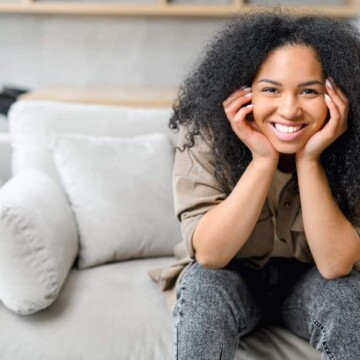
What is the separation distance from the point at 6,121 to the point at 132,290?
4.40 feet

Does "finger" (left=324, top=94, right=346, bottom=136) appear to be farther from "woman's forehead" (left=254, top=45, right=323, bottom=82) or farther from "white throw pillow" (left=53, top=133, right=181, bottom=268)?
"white throw pillow" (left=53, top=133, right=181, bottom=268)

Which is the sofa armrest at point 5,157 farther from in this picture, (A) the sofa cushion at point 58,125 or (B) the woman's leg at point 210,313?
(B) the woman's leg at point 210,313

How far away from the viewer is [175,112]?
131 cm

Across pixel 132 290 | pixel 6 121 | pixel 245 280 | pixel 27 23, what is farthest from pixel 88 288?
pixel 27 23

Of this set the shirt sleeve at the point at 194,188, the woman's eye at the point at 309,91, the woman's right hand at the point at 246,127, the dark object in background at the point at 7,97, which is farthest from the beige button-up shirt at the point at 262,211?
the dark object in background at the point at 7,97

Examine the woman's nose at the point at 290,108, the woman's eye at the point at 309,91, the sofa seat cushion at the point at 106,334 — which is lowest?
the sofa seat cushion at the point at 106,334

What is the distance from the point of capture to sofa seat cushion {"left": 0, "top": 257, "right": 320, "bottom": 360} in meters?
1.23

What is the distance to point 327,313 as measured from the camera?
1.10 m

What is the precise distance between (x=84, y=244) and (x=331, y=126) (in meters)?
0.72

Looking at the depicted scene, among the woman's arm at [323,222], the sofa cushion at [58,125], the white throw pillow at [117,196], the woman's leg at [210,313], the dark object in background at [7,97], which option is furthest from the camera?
the dark object in background at [7,97]

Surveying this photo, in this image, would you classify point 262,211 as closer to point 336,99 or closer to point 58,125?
point 336,99

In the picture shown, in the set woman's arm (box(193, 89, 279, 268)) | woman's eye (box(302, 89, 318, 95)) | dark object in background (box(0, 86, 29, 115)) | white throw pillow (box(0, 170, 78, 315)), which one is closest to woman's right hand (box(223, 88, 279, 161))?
woman's arm (box(193, 89, 279, 268))

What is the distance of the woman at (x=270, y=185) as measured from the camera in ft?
3.62

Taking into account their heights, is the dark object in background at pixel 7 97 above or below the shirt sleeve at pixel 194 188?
below
